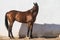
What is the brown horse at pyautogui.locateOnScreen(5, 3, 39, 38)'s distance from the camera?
6.98 m

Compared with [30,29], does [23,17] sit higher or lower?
higher

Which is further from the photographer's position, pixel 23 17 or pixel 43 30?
pixel 43 30

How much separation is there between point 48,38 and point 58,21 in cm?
53

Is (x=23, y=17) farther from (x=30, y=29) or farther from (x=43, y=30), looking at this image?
(x=43, y=30)

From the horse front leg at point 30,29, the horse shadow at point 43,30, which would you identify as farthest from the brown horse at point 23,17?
the horse shadow at point 43,30

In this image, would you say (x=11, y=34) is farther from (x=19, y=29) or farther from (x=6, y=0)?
(x=6, y=0)

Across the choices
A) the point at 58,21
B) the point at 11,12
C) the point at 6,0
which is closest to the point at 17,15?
the point at 11,12

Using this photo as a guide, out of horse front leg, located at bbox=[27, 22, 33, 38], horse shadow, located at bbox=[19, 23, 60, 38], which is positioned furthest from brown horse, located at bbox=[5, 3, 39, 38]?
horse shadow, located at bbox=[19, 23, 60, 38]

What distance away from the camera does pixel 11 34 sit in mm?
7230

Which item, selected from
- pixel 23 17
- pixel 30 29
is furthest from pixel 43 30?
pixel 23 17

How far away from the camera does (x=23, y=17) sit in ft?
23.2

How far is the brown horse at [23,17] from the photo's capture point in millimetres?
6984

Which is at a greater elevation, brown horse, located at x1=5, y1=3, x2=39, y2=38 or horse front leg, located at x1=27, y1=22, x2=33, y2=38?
brown horse, located at x1=5, y1=3, x2=39, y2=38

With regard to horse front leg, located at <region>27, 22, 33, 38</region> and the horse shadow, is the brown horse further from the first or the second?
the horse shadow
